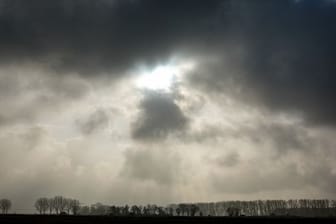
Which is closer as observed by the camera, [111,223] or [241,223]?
[111,223]

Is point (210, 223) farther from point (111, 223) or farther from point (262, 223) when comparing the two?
point (111, 223)

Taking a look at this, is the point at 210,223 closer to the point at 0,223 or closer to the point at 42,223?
the point at 42,223

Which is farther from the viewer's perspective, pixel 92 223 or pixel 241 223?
pixel 241 223

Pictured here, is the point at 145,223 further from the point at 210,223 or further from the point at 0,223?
the point at 0,223

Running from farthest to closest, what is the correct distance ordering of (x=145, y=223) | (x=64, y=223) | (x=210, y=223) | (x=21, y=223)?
(x=210, y=223), (x=145, y=223), (x=64, y=223), (x=21, y=223)

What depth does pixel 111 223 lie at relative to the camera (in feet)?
279

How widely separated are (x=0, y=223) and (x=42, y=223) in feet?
22.5

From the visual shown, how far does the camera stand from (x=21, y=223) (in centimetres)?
7375

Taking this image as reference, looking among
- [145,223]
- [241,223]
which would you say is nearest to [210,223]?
[241,223]

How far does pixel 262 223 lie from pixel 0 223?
5103 centimetres

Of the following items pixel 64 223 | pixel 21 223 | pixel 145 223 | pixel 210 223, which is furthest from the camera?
pixel 210 223

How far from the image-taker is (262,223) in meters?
91.9

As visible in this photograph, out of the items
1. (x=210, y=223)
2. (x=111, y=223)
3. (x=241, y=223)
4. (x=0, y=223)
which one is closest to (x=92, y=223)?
(x=111, y=223)

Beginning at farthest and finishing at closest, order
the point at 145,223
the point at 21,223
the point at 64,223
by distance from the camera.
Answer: the point at 145,223 < the point at 64,223 < the point at 21,223
